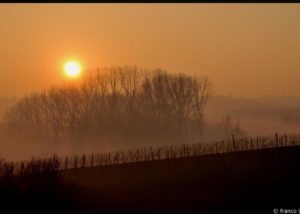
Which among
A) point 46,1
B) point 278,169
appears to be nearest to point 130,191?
point 278,169

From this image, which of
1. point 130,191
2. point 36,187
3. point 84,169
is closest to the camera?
point 36,187

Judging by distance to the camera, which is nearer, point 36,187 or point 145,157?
point 36,187

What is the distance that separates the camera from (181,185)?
21625 mm

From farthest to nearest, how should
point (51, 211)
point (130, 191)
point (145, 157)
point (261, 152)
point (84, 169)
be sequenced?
point (145, 157)
point (261, 152)
point (84, 169)
point (130, 191)
point (51, 211)

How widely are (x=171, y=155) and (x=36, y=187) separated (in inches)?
541

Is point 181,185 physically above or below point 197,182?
below

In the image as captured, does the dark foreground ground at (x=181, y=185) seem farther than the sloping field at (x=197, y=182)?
No

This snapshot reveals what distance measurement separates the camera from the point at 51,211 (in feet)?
52.2

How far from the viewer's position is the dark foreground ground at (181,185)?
57.2 feet

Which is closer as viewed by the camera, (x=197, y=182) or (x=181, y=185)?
(x=181, y=185)

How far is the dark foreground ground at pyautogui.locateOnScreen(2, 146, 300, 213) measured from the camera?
1744 centimetres

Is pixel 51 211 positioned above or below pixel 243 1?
below

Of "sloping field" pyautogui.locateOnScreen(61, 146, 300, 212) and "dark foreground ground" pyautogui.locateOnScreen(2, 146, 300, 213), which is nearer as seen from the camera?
"dark foreground ground" pyautogui.locateOnScreen(2, 146, 300, 213)

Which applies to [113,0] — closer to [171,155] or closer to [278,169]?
[278,169]
